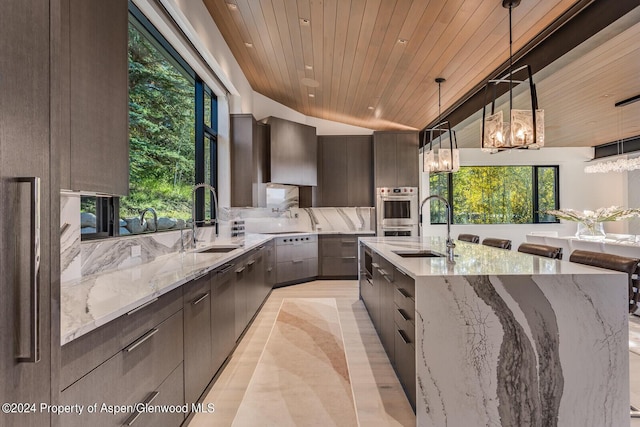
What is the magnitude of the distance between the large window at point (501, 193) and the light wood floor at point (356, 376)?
4.57 metres

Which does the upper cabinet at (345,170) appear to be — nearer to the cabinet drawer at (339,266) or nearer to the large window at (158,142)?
the cabinet drawer at (339,266)

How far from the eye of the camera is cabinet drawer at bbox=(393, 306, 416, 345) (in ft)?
Answer: 6.05

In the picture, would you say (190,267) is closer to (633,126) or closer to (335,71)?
→ (335,71)

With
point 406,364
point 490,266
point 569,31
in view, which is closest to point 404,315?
point 406,364

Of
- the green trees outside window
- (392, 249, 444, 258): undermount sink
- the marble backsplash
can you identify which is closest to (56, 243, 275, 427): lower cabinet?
the marble backsplash

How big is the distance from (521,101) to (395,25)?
261cm

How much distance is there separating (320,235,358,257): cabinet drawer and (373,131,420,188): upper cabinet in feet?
3.89

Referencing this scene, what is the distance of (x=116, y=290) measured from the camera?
143 cm

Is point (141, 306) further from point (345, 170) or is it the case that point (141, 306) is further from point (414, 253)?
point (345, 170)

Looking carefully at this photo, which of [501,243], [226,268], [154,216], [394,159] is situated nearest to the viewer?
[226,268]

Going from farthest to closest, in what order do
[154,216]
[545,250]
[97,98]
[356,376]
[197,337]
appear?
[545,250] < [154,216] < [356,376] < [197,337] < [97,98]

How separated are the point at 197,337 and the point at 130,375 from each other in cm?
69

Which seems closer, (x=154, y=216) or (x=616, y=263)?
(x=616, y=263)

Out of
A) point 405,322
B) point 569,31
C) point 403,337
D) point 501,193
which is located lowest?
point 403,337
